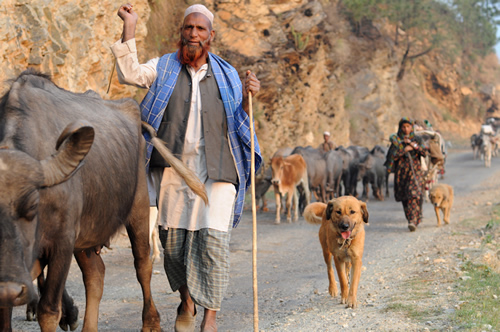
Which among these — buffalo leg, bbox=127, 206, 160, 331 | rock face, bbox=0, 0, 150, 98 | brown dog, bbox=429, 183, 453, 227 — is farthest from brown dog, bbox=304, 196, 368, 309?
brown dog, bbox=429, 183, 453, 227

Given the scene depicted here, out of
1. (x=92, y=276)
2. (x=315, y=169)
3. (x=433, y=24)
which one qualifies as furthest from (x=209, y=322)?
(x=433, y=24)

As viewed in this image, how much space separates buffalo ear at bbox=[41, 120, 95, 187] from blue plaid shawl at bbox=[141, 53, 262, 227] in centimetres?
172

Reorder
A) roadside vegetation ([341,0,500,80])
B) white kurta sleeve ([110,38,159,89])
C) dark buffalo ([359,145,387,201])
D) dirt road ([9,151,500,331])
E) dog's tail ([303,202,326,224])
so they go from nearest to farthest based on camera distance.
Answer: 1. white kurta sleeve ([110,38,159,89])
2. dirt road ([9,151,500,331])
3. dog's tail ([303,202,326,224])
4. dark buffalo ([359,145,387,201])
5. roadside vegetation ([341,0,500,80])

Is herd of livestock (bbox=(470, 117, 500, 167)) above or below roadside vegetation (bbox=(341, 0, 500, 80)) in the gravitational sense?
below

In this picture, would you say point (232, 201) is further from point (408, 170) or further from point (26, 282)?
point (408, 170)

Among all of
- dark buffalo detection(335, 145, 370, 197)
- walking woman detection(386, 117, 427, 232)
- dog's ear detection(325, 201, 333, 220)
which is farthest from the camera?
dark buffalo detection(335, 145, 370, 197)

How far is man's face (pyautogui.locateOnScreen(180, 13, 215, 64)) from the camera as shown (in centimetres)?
494

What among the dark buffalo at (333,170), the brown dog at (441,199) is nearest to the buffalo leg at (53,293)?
the brown dog at (441,199)

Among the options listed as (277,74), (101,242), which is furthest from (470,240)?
(277,74)

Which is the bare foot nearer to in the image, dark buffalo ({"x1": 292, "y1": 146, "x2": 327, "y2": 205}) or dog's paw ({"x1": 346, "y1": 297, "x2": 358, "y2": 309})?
dog's paw ({"x1": 346, "y1": 297, "x2": 358, "y2": 309})

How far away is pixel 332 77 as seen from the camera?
28.8 meters

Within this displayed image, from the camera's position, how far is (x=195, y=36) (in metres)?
4.95

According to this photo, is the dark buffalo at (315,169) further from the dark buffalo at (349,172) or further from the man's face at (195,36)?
the man's face at (195,36)

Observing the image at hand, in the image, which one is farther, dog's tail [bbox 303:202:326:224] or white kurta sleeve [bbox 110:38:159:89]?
dog's tail [bbox 303:202:326:224]
